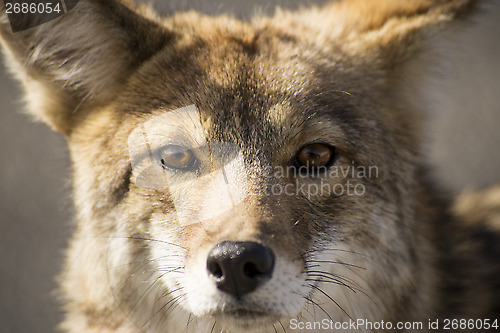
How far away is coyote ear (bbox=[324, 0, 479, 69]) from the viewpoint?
2.89 m

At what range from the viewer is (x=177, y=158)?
2.60 metres

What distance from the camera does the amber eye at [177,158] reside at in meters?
2.58

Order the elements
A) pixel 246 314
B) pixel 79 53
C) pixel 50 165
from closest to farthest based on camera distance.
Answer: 1. pixel 246 314
2. pixel 79 53
3. pixel 50 165

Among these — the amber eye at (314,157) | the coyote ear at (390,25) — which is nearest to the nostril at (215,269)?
the amber eye at (314,157)

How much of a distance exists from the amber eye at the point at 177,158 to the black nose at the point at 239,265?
0.61 metres

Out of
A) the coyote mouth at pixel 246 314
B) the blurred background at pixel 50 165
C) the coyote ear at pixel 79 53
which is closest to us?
the coyote mouth at pixel 246 314

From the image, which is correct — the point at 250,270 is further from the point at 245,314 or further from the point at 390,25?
the point at 390,25

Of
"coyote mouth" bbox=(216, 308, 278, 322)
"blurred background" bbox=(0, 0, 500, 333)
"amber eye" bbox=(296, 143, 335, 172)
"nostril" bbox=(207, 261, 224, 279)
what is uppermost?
"amber eye" bbox=(296, 143, 335, 172)

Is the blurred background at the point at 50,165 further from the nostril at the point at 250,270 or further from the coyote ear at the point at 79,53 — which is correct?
the nostril at the point at 250,270

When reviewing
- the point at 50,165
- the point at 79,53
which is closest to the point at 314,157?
the point at 79,53

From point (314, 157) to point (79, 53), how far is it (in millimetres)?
1478

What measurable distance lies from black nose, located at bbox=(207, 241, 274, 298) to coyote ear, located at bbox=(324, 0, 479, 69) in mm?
1532

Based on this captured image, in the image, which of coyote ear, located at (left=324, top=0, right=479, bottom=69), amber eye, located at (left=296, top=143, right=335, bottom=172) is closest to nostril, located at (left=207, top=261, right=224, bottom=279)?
amber eye, located at (left=296, top=143, right=335, bottom=172)

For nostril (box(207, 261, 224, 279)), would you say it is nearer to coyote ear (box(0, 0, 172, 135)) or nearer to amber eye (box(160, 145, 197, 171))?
amber eye (box(160, 145, 197, 171))
